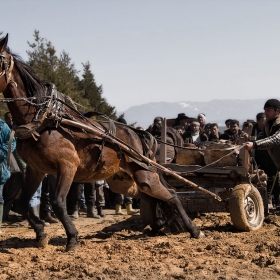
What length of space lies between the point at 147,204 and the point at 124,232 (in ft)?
1.90

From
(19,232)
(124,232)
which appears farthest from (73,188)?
(124,232)

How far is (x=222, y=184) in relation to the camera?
9195 mm

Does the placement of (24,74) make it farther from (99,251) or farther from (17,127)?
(99,251)

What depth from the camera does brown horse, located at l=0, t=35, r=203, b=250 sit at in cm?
697

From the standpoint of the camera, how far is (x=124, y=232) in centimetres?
884

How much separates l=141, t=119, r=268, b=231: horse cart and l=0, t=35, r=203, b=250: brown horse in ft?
2.47

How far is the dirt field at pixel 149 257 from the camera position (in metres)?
5.81

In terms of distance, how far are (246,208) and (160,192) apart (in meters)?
1.37

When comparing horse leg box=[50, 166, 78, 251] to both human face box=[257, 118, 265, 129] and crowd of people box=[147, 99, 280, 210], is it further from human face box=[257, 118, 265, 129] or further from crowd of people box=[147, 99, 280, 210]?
human face box=[257, 118, 265, 129]

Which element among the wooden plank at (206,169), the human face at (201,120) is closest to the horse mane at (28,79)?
the wooden plank at (206,169)

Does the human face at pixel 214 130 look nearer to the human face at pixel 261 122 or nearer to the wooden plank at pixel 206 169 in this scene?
the human face at pixel 261 122

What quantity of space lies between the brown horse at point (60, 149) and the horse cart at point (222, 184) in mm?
752

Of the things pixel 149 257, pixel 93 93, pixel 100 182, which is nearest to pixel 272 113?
pixel 149 257

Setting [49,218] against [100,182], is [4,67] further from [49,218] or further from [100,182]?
[100,182]
